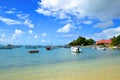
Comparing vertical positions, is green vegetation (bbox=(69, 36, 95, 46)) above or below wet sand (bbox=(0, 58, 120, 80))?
above

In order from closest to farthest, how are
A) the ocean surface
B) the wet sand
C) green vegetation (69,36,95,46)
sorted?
1. the wet sand
2. the ocean surface
3. green vegetation (69,36,95,46)

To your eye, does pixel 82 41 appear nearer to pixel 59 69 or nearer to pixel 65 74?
pixel 59 69

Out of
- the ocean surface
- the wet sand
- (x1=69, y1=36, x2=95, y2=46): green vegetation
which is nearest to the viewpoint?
the wet sand

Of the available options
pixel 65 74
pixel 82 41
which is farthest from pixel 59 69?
pixel 82 41

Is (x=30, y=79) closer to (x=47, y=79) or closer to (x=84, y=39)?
(x=47, y=79)

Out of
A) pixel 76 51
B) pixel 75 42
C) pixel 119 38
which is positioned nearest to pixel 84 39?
pixel 75 42

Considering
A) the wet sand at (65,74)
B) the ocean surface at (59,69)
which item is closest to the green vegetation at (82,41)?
the ocean surface at (59,69)

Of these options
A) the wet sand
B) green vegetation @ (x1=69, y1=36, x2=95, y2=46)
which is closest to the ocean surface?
the wet sand

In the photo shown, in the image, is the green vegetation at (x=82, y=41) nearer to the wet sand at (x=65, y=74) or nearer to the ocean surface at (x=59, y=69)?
the ocean surface at (x=59, y=69)

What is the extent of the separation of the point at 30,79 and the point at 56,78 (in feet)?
7.82

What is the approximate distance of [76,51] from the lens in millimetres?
86438

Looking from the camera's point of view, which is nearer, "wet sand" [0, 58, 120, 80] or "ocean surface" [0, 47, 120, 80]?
"wet sand" [0, 58, 120, 80]

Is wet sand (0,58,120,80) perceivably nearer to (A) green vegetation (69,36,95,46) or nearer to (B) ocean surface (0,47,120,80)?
(B) ocean surface (0,47,120,80)

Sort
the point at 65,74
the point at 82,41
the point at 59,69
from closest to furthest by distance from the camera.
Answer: the point at 65,74 < the point at 59,69 < the point at 82,41
